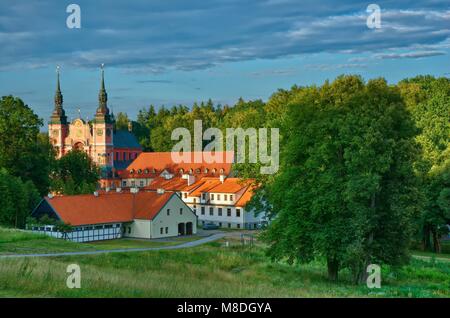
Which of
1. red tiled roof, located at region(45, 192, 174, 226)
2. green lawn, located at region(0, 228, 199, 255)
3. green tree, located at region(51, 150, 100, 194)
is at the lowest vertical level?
green lawn, located at region(0, 228, 199, 255)

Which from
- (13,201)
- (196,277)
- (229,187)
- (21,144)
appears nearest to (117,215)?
(13,201)

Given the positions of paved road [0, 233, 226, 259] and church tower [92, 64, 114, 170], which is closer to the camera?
paved road [0, 233, 226, 259]

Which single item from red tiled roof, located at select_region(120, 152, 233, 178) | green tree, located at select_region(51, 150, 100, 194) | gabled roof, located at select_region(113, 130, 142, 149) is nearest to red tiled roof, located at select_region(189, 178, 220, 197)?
red tiled roof, located at select_region(120, 152, 233, 178)

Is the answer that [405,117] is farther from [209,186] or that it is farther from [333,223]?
[209,186]

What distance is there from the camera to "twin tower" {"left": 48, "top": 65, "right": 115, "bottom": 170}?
4616 inches

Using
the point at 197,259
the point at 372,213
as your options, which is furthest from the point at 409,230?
the point at 197,259

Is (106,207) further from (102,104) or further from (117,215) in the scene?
(102,104)

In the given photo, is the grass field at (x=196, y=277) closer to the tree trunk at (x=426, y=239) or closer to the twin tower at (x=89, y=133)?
the tree trunk at (x=426, y=239)

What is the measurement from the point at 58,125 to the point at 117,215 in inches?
2617

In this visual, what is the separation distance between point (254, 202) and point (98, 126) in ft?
→ 235

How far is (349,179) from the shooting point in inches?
1259

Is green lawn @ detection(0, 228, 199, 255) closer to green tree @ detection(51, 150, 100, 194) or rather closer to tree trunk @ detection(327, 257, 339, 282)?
tree trunk @ detection(327, 257, 339, 282)

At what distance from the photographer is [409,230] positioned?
32125 millimetres

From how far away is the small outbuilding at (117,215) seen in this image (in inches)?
2296
